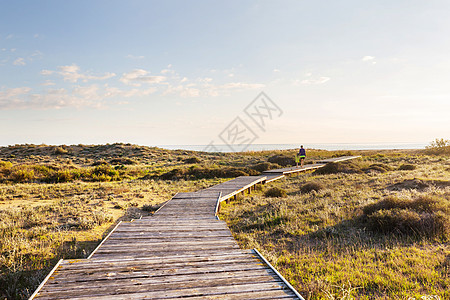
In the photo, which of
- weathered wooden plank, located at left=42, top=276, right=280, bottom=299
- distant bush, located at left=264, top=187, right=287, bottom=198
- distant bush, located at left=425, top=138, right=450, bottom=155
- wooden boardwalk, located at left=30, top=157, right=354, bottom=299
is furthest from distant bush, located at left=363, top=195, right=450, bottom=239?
distant bush, located at left=425, top=138, right=450, bottom=155

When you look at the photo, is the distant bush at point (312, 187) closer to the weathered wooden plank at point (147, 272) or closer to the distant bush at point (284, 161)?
the weathered wooden plank at point (147, 272)

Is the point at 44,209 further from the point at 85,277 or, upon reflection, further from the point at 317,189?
the point at 317,189

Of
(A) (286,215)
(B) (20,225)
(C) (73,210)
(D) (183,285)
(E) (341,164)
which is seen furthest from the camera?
(E) (341,164)

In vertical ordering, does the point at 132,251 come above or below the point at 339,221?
above

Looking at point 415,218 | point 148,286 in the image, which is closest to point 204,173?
point 415,218

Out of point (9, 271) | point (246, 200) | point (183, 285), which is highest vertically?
point (183, 285)

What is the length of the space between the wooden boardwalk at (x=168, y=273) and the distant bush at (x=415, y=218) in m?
4.53

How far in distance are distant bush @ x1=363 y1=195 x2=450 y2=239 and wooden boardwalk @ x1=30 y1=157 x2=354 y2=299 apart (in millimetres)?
4530

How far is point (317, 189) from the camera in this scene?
43.7 ft

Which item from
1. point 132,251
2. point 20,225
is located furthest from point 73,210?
point 132,251

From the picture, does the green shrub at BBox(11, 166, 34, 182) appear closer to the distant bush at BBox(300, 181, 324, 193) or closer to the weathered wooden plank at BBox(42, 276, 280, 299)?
the distant bush at BBox(300, 181, 324, 193)

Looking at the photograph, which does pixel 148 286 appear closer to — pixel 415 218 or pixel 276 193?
pixel 415 218

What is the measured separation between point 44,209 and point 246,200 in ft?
27.9

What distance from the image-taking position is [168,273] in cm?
338
